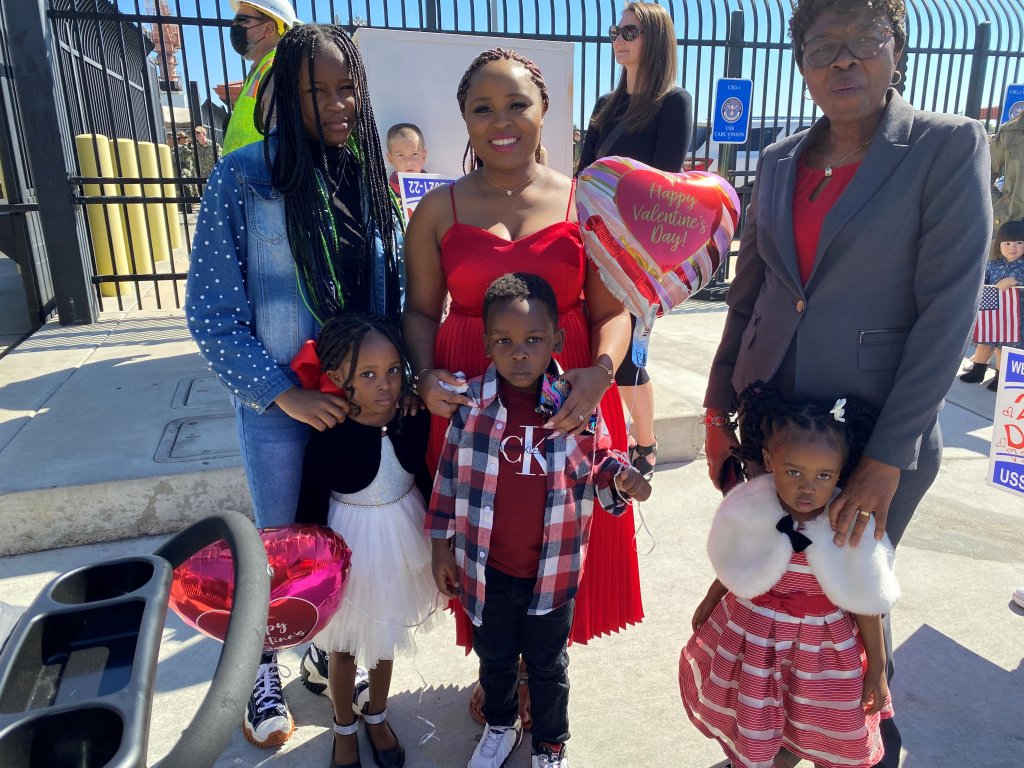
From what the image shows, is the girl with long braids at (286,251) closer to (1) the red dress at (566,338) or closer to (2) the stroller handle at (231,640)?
(1) the red dress at (566,338)

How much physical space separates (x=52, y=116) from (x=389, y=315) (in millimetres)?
5303

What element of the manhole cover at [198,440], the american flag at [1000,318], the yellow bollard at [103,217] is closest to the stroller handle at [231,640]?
the manhole cover at [198,440]

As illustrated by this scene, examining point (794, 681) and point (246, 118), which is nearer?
point (794, 681)

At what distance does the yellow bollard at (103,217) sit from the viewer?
712 centimetres

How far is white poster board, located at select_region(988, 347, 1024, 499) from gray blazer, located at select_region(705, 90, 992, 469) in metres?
1.54

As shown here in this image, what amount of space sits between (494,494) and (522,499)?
78 mm

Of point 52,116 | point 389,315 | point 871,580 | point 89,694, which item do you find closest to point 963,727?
point 871,580

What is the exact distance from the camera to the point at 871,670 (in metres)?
1.80

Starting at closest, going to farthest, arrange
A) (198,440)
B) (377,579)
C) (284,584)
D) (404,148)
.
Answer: (284,584) → (377,579) → (198,440) → (404,148)

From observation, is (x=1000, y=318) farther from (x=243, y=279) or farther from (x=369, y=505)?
(x=243, y=279)

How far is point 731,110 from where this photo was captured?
7453mm

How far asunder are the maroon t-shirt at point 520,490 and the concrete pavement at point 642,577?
71 centimetres

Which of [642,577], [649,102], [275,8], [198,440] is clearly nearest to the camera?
[642,577]

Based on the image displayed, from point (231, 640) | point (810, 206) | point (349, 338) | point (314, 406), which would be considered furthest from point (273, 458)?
point (810, 206)
